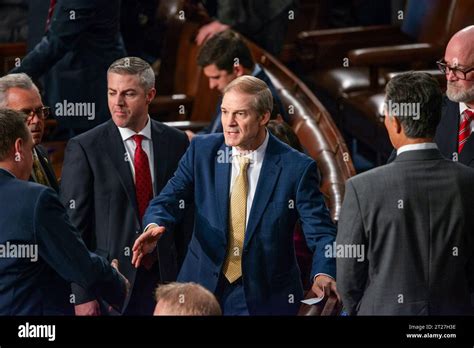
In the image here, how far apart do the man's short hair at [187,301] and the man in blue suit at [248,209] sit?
683 millimetres

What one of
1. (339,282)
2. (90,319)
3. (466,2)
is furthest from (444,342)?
(466,2)

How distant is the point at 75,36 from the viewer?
5.63 metres

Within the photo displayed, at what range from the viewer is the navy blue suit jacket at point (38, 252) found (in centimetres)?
397

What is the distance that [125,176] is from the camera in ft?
14.9

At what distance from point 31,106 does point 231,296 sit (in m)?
0.93

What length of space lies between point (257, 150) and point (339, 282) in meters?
0.58

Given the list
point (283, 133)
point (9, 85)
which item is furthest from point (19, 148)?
point (283, 133)

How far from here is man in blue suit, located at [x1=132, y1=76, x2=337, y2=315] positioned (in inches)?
168

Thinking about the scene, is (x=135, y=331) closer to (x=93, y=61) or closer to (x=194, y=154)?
(x=194, y=154)

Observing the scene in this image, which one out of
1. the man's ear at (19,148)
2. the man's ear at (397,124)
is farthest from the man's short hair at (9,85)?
the man's ear at (397,124)

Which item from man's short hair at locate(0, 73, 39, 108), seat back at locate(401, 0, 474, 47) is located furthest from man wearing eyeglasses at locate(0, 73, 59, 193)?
seat back at locate(401, 0, 474, 47)

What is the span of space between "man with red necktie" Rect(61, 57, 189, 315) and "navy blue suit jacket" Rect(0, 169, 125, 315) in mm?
364

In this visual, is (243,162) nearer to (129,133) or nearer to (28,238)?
(129,133)

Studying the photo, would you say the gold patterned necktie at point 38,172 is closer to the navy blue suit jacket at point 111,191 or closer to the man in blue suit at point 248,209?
the navy blue suit jacket at point 111,191
